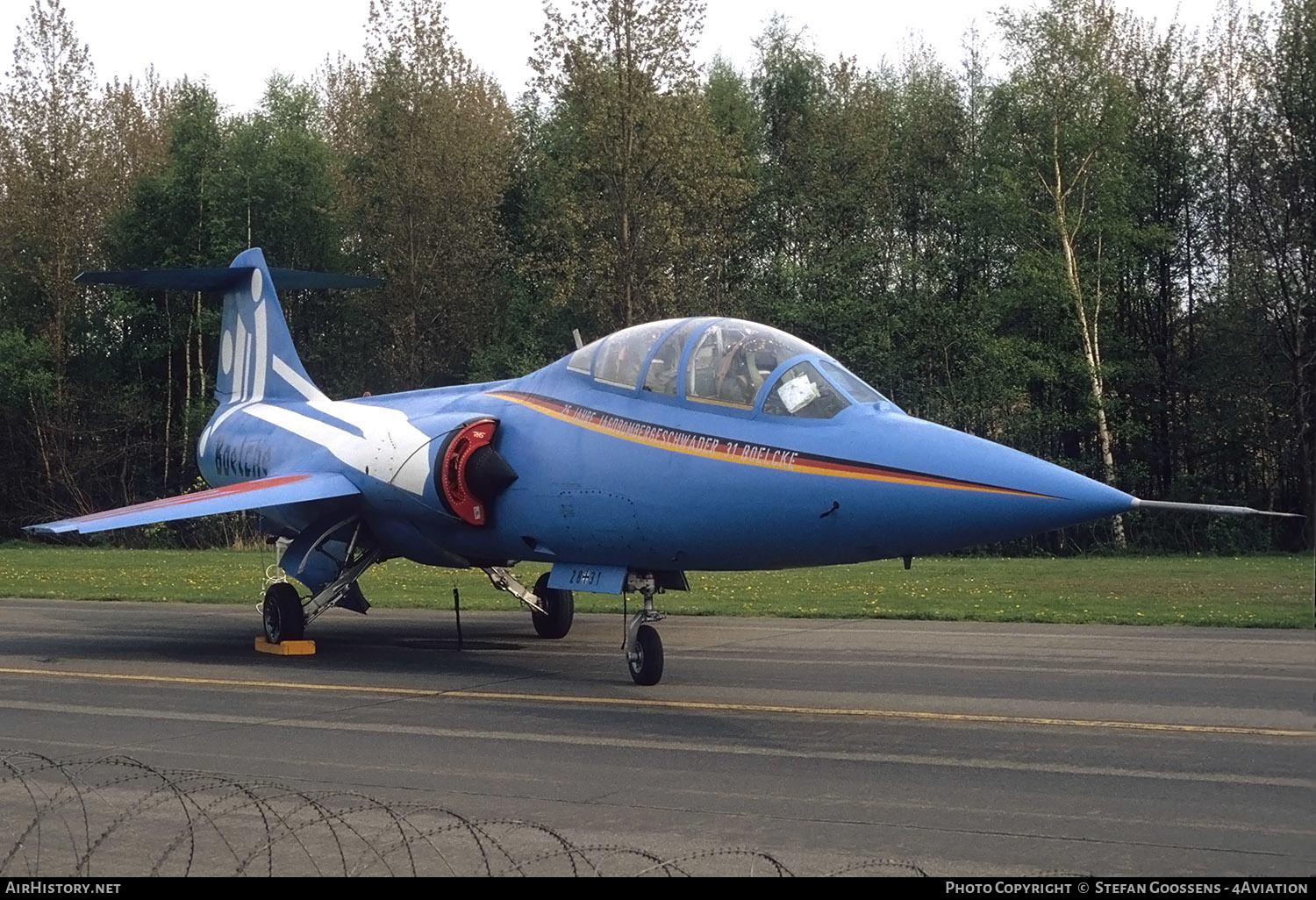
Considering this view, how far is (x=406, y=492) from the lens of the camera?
14.4m

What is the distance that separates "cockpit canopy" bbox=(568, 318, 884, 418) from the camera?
11.3 m

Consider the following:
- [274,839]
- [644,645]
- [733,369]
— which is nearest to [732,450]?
[733,369]

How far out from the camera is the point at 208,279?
20438mm

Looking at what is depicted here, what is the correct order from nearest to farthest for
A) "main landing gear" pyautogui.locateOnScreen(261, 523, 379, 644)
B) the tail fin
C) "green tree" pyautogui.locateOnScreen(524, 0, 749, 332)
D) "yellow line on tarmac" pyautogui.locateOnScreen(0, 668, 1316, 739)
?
"yellow line on tarmac" pyautogui.locateOnScreen(0, 668, 1316, 739) < "main landing gear" pyautogui.locateOnScreen(261, 523, 379, 644) < the tail fin < "green tree" pyautogui.locateOnScreen(524, 0, 749, 332)

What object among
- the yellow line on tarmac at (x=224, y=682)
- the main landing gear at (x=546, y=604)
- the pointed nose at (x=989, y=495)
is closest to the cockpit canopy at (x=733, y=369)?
the pointed nose at (x=989, y=495)

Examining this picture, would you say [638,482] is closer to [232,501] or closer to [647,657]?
[647,657]

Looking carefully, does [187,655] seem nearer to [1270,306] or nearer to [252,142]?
[1270,306]

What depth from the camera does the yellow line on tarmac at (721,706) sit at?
9875mm

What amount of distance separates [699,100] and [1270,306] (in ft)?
65.2

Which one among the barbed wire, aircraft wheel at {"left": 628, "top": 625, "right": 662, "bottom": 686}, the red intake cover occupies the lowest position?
the barbed wire

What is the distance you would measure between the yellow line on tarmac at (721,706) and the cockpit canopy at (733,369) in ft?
7.67

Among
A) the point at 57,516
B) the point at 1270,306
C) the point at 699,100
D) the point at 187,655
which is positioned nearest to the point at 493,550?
the point at 187,655

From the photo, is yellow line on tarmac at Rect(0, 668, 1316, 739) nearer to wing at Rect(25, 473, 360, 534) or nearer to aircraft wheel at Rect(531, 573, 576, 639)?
wing at Rect(25, 473, 360, 534)

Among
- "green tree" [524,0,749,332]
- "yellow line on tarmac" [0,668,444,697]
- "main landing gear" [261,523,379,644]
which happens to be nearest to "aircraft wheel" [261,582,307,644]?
"main landing gear" [261,523,379,644]
